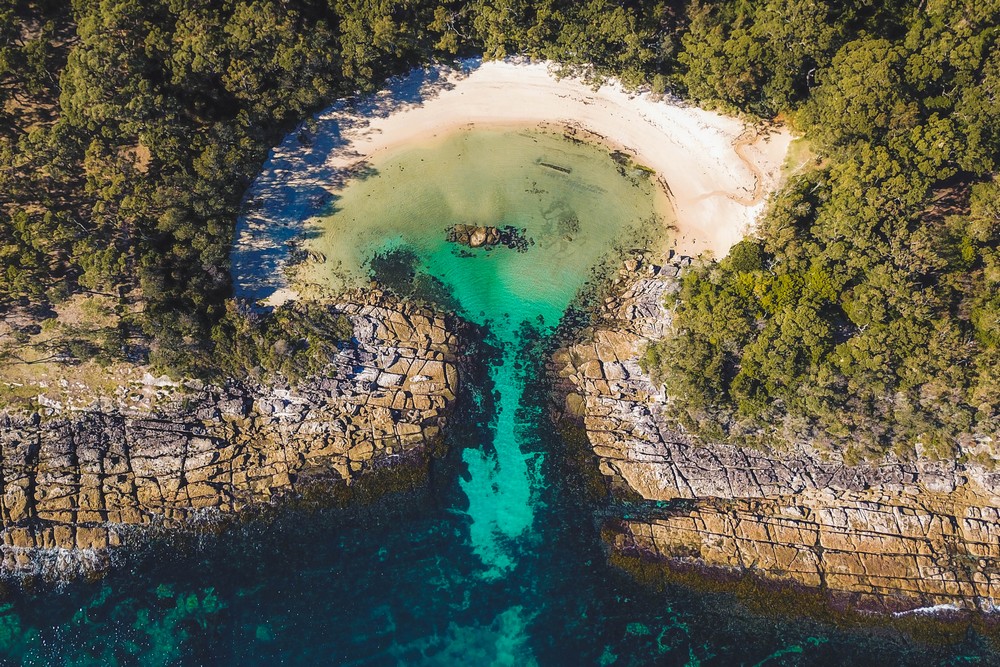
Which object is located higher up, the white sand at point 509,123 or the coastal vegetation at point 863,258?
the white sand at point 509,123

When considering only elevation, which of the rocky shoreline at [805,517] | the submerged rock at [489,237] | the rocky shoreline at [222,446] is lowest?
the rocky shoreline at [805,517]

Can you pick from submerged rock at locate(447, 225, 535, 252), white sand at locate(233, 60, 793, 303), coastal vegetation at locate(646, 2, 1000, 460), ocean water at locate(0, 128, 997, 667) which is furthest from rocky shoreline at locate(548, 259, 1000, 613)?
submerged rock at locate(447, 225, 535, 252)

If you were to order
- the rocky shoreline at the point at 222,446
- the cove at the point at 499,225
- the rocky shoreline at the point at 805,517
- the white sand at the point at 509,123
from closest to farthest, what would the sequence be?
the rocky shoreline at the point at 222,446
the rocky shoreline at the point at 805,517
the white sand at the point at 509,123
the cove at the point at 499,225


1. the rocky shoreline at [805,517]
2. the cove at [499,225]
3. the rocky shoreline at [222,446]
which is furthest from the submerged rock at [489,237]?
the rocky shoreline at [805,517]

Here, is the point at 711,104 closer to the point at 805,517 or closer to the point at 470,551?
the point at 805,517

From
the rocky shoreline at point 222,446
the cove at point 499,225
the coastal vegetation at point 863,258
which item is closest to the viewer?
the coastal vegetation at point 863,258

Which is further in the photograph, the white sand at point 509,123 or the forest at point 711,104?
the white sand at point 509,123

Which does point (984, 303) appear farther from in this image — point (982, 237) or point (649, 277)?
point (649, 277)

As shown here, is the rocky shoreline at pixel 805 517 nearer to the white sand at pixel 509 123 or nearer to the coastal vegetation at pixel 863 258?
the coastal vegetation at pixel 863 258
